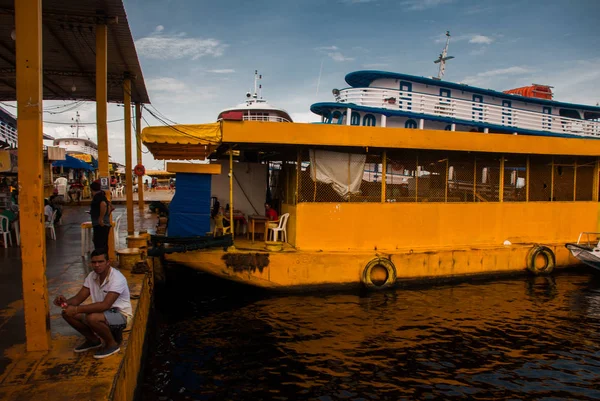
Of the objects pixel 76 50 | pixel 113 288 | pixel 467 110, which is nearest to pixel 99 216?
pixel 113 288

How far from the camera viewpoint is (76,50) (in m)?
10.4

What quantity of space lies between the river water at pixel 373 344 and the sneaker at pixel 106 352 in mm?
1300

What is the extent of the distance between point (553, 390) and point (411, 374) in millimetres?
1941

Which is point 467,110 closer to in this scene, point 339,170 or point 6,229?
point 339,170

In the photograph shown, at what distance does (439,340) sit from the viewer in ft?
22.9

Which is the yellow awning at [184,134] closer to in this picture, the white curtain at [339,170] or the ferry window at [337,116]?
the white curtain at [339,170]

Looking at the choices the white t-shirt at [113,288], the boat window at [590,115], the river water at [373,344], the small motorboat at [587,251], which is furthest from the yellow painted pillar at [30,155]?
the boat window at [590,115]

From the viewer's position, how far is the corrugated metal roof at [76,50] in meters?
8.16

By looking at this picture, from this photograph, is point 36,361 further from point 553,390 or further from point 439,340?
point 553,390

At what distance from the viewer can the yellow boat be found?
8.84 meters

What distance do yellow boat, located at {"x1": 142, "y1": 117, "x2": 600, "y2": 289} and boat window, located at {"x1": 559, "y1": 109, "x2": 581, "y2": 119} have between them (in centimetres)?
1653

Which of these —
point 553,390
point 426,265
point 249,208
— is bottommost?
point 553,390

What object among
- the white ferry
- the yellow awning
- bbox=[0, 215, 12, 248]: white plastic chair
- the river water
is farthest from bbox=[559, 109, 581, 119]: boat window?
bbox=[0, 215, 12, 248]: white plastic chair

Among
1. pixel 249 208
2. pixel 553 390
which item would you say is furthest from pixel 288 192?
pixel 553 390
